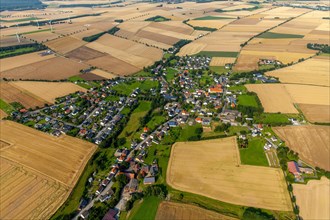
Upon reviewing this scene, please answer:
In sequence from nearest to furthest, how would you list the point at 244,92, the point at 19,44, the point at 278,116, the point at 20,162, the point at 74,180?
the point at 74,180 → the point at 20,162 → the point at 278,116 → the point at 244,92 → the point at 19,44

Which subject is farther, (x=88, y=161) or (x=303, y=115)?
Answer: (x=303, y=115)

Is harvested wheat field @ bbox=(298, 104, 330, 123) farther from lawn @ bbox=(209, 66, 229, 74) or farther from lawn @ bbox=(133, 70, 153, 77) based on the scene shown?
lawn @ bbox=(133, 70, 153, 77)

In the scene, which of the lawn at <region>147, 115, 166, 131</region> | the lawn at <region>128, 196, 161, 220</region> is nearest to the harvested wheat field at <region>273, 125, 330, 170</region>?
the lawn at <region>147, 115, 166, 131</region>

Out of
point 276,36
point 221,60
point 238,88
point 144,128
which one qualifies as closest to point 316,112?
point 238,88

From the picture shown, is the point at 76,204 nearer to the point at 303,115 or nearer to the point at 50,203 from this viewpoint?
the point at 50,203

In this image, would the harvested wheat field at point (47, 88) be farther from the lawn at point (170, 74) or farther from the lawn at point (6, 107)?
the lawn at point (170, 74)

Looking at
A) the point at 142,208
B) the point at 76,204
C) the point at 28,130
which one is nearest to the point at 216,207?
the point at 142,208
